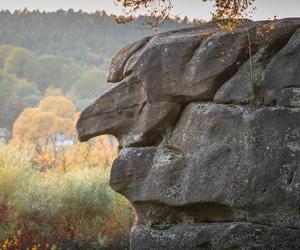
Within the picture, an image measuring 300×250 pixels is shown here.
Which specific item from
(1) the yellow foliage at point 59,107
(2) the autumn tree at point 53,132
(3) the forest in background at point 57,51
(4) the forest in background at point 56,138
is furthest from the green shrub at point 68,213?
(3) the forest in background at point 57,51

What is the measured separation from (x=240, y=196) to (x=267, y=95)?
2.44 meters

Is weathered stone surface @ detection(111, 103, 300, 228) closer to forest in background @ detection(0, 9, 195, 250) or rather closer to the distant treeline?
forest in background @ detection(0, 9, 195, 250)

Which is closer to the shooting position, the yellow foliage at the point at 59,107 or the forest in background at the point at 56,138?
the forest in background at the point at 56,138

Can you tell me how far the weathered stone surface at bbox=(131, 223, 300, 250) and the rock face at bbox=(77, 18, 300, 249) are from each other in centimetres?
2

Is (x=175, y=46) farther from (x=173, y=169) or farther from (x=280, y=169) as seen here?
(x=280, y=169)

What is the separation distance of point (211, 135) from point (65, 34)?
398 feet

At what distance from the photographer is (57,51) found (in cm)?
13188

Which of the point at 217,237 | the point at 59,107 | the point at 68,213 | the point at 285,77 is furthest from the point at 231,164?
the point at 59,107

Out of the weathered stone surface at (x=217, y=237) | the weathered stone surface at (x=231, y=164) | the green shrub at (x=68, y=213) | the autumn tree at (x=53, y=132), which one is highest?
the weathered stone surface at (x=231, y=164)

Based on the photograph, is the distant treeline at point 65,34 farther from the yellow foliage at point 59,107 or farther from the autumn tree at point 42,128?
the autumn tree at point 42,128

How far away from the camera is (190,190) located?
591 inches

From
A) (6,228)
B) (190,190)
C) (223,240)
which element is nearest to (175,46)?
(190,190)

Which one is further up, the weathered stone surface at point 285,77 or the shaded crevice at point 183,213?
the weathered stone surface at point 285,77

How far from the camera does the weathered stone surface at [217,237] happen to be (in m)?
13.9
